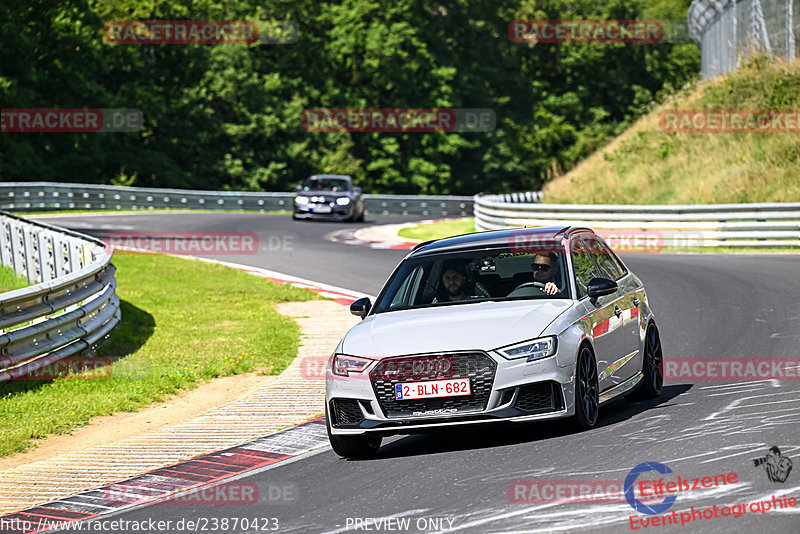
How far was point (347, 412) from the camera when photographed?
29.0 ft

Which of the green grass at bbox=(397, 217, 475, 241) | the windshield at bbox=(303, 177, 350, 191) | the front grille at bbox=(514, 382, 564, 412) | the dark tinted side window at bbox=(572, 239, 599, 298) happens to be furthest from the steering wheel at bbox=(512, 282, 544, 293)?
the windshield at bbox=(303, 177, 350, 191)

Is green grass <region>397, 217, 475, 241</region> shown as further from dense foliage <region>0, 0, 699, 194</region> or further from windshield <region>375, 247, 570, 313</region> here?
dense foliage <region>0, 0, 699, 194</region>

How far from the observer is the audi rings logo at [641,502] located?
6449 millimetres

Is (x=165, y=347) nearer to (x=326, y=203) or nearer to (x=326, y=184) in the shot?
(x=326, y=203)

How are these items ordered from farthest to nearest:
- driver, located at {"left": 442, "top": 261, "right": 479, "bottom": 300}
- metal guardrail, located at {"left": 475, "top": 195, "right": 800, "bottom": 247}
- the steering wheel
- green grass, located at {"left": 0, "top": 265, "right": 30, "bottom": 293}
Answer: metal guardrail, located at {"left": 475, "top": 195, "right": 800, "bottom": 247} < green grass, located at {"left": 0, "top": 265, "right": 30, "bottom": 293} < driver, located at {"left": 442, "top": 261, "right": 479, "bottom": 300} < the steering wheel

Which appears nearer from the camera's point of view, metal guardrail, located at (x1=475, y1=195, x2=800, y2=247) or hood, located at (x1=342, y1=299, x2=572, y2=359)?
hood, located at (x1=342, y1=299, x2=572, y2=359)

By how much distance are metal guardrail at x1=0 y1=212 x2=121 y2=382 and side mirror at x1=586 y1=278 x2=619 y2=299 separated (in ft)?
18.9

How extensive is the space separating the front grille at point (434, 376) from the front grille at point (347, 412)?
215mm

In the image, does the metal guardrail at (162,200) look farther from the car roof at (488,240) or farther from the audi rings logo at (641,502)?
the audi rings logo at (641,502)

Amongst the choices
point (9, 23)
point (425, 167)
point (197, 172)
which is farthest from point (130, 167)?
point (425, 167)

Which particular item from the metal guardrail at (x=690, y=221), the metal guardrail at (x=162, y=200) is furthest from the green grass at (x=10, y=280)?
the metal guardrail at (x=162, y=200)

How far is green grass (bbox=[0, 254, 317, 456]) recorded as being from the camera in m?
11.6

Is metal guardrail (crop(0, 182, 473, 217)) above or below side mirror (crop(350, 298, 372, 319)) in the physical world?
below

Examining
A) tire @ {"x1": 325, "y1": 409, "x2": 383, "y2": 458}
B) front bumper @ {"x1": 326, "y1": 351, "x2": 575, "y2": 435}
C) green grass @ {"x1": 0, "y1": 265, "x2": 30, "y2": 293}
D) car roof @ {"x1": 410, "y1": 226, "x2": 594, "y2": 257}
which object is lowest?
green grass @ {"x1": 0, "y1": 265, "x2": 30, "y2": 293}
